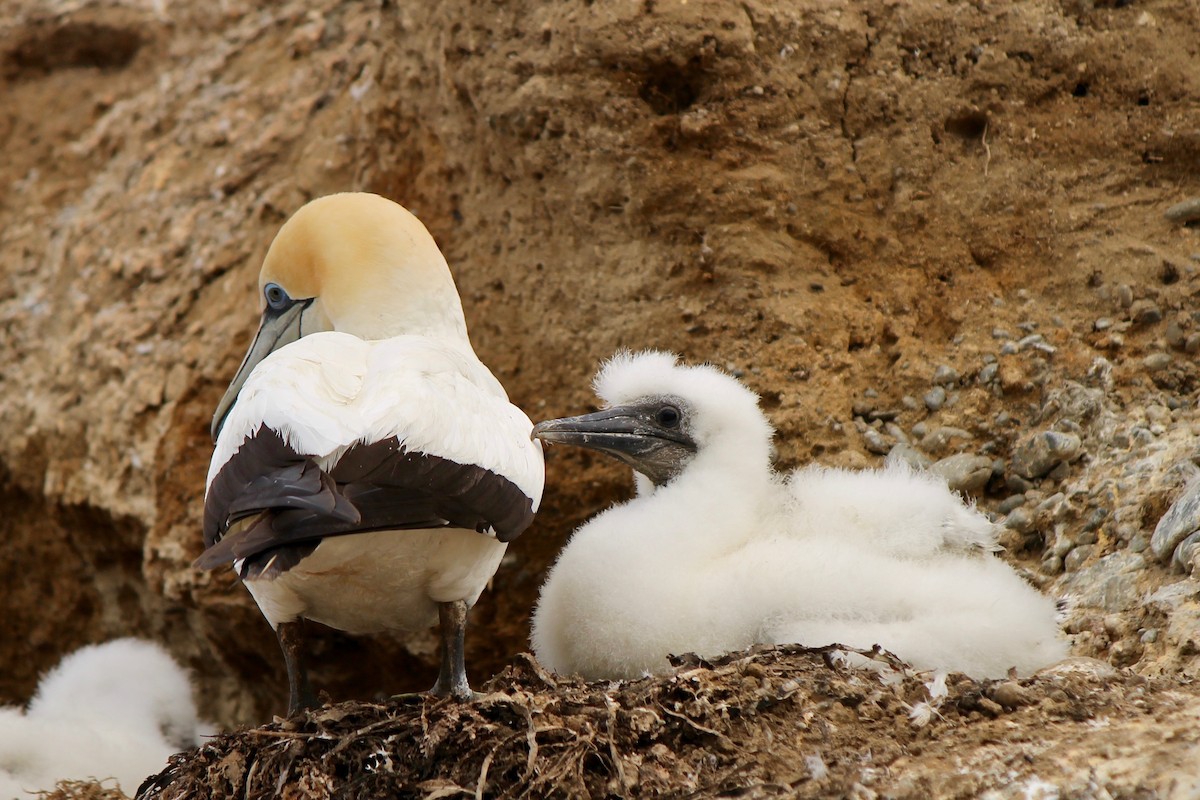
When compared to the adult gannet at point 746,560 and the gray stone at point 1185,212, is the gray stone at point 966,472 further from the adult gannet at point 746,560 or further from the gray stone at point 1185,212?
the gray stone at point 1185,212

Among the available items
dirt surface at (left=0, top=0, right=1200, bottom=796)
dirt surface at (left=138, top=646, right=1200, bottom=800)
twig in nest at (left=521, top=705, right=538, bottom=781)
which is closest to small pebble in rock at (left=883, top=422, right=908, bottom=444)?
dirt surface at (left=0, top=0, right=1200, bottom=796)

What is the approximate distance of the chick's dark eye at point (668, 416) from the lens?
4.14m

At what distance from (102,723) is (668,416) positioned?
2.30 m

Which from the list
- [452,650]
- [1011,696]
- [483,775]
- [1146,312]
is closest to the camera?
[483,775]

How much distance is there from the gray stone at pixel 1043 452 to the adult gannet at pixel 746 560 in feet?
1.26

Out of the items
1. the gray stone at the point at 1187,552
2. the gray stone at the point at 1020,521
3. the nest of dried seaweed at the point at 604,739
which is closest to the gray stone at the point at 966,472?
the gray stone at the point at 1020,521

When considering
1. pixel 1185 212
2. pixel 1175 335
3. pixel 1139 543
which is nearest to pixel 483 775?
pixel 1139 543

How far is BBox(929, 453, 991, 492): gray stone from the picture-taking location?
422cm

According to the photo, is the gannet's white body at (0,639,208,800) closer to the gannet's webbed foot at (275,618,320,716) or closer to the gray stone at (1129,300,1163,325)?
the gannet's webbed foot at (275,618,320,716)

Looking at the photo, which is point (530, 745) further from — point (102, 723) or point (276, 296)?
point (102, 723)

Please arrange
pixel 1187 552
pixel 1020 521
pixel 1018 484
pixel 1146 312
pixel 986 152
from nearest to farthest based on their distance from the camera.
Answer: pixel 1187 552, pixel 1020 521, pixel 1018 484, pixel 1146 312, pixel 986 152

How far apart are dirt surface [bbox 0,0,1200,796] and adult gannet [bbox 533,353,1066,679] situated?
0.97 feet

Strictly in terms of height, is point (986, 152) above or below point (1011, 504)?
above

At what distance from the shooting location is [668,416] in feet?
13.6
